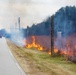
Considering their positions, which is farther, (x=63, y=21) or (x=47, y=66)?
(x=63, y=21)

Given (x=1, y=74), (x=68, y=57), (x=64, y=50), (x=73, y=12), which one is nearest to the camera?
(x=1, y=74)

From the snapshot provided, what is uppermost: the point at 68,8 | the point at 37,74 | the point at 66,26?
the point at 68,8

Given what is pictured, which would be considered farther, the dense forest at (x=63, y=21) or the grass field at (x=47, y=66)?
the dense forest at (x=63, y=21)

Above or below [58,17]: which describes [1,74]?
below

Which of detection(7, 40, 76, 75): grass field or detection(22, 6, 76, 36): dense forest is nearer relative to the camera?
detection(7, 40, 76, 75): grass field

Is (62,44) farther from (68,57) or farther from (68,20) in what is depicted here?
(68,20)

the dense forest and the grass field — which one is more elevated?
the dense forest

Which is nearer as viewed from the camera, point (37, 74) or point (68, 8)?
point (37, 74)

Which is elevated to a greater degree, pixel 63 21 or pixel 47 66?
pixel 63 21

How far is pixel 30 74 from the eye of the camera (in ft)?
49.4

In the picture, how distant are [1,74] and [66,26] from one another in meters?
24.9

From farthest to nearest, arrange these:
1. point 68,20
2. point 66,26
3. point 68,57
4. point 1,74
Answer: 1. point 68,20
2. point 66,26
3. point 68,57
4. point 1,74

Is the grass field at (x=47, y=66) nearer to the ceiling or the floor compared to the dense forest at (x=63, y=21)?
nearer to the floor

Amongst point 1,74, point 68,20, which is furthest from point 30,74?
point 68,20
